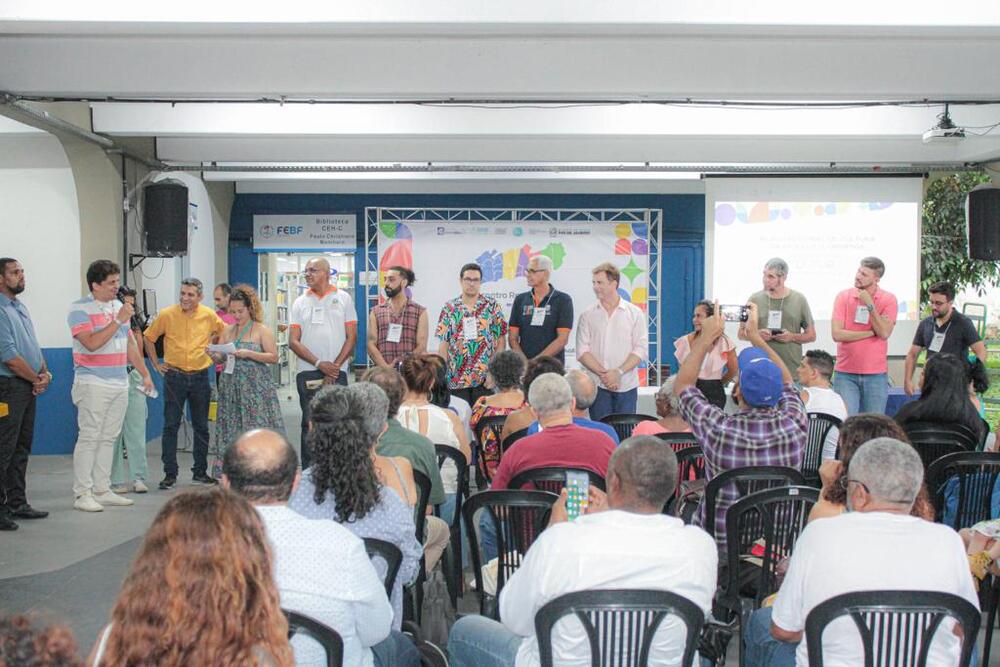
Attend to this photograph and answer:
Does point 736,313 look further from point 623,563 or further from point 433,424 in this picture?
point 623,563

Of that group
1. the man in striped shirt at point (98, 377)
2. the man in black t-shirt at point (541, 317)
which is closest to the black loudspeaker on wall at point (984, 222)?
the man in black t-shirt at point (541, 317)

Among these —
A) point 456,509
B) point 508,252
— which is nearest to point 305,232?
point 508,252

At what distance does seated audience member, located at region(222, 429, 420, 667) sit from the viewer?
6.54 ft

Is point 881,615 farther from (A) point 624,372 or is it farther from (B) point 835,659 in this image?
(A) point 624,372

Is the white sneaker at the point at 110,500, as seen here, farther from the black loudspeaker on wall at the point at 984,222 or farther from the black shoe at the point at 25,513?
the black loudspeaker on wall at the point at 984,222

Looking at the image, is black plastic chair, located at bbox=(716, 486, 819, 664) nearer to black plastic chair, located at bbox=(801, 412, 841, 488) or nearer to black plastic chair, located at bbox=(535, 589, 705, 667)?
black plastic chair, located at bbox=(535, 589, 705, 667)

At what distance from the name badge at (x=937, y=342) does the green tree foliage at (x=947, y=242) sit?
634 centimetres

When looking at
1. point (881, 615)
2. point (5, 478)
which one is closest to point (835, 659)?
point (881, 615)

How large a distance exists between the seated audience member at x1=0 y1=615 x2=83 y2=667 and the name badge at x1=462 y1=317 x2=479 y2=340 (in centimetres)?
547

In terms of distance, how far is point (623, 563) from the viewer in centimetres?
210

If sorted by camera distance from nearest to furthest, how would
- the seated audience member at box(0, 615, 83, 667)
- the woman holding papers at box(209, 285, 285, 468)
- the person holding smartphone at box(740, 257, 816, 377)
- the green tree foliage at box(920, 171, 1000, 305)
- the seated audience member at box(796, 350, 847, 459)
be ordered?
the seated audience member at box(0, 615, 83, 667)
the seated audience member at box(796, 350, 847, 459)
the woman holding papers at box(209, 285, 285, 468)
the person holding smartphone at box(740, 257, 816, 377)
the green tree foliage at box(920, 171, 1000, 305)

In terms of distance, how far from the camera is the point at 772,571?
3143mm

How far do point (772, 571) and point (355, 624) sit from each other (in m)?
1.62

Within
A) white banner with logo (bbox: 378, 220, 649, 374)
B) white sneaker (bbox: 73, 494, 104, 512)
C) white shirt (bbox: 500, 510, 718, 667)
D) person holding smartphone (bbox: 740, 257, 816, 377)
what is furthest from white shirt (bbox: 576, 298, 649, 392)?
white banner with logo (bbox: 378, 220, 649, 374)
